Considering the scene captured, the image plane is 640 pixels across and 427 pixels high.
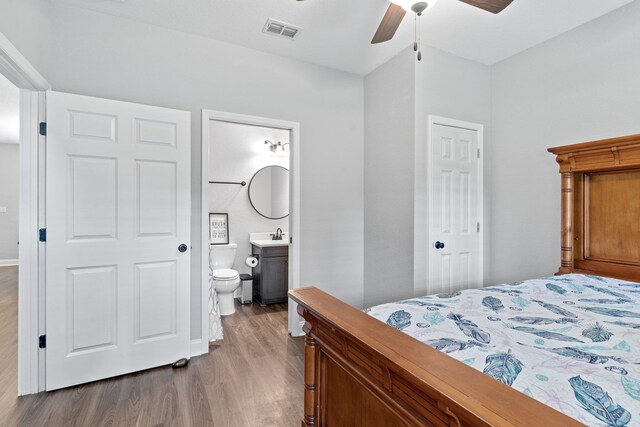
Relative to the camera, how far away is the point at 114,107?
7.52 ft

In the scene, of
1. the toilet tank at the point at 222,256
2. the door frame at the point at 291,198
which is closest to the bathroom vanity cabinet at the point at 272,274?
the toilet tank at the point at 222,256

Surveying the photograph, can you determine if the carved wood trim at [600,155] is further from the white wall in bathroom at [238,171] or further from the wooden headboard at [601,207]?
the white wall in bathroom at [238,171]

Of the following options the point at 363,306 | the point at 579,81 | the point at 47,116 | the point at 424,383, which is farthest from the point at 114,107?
the point at 579,81

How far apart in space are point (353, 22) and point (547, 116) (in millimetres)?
1845

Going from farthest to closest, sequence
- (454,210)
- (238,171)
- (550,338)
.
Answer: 1. (238,171)
2. (454,210)
3. (550,338)

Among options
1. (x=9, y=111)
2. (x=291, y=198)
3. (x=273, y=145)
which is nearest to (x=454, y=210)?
(x=291, y=198)

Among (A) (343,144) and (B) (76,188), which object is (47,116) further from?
(A) (343,144)

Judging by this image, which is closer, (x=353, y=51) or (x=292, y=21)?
(x=292, y=21)

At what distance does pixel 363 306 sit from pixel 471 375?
279 centimetres

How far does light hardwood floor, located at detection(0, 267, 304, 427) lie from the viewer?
6.06 ft

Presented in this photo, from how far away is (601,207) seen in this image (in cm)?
237

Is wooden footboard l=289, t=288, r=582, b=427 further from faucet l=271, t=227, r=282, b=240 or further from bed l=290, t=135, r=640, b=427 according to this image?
faucet l=271, t=227, r=282, b=240

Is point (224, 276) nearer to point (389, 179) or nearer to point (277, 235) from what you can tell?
point (277, 235)

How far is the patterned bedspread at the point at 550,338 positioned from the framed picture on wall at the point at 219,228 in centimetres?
326
